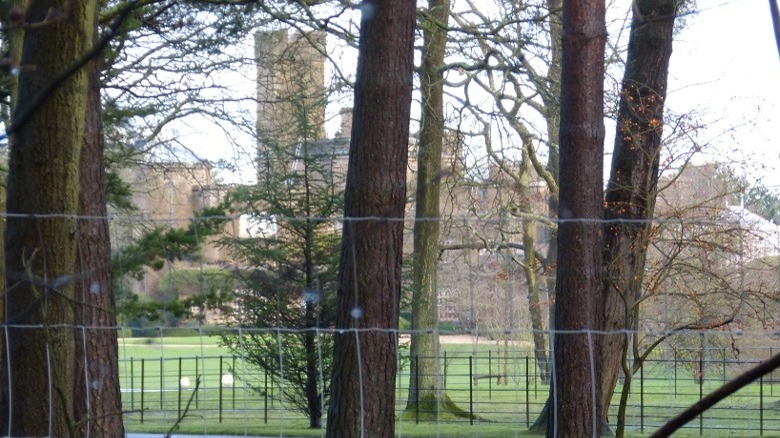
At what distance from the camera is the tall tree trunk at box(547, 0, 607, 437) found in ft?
23.3

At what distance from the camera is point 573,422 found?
23.4 ft

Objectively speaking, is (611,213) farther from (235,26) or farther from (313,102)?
(313,102)

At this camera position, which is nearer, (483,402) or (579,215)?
(579,215)

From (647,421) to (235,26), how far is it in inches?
331

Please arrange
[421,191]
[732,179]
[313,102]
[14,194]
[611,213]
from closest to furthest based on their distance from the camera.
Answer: [14,194]
[611,213]
[732,179]
[313,102]
[421,191]

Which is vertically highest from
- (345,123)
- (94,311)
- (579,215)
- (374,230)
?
(345,123)

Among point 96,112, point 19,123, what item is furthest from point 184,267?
point 19,123

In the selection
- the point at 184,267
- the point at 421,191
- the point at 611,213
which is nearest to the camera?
the point at 184,267

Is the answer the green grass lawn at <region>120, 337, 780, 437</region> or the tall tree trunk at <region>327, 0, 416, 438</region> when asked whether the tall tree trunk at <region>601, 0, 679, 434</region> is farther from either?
the tall tree trunk at <region>327, 0, 416, 438</region>

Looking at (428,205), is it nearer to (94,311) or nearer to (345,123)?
(345,123)

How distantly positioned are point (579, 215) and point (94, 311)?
363cm

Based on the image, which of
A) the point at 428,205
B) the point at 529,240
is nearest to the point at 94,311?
the point at 428,205

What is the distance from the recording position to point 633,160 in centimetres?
1038

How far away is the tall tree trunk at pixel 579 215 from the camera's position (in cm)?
711
